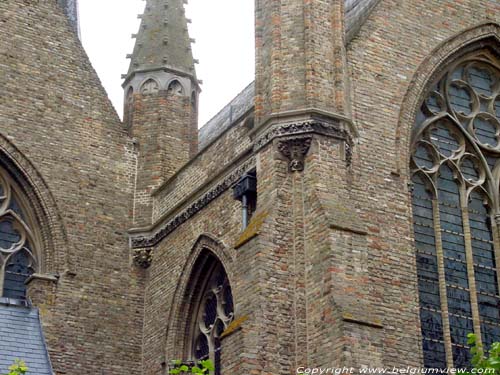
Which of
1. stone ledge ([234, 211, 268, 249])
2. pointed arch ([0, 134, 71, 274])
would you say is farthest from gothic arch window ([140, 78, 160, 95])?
stone ledge ([234, 211, 268, 249])

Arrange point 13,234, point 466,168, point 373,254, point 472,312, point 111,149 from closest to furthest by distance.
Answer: point 373,254
point 472,312
point 466,168
point 13,234
point 111,149

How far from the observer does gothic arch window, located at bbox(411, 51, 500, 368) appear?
20078 millimetres

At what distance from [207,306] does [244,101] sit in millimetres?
7259

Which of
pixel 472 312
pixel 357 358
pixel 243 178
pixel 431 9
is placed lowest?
pixel 357 358

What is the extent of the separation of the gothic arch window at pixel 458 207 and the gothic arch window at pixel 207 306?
3720mm

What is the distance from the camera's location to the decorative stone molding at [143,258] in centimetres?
2375

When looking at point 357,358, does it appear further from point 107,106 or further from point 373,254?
point 107,106

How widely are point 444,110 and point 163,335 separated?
658 cm

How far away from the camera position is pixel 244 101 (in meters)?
28.2

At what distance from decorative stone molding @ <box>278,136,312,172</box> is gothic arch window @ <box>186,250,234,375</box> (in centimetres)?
357

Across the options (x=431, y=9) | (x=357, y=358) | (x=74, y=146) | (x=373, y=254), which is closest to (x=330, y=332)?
(x=357, y=358)

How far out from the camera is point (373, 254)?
1908 cm

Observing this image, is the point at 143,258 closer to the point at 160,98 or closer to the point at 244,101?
the point at 160,98

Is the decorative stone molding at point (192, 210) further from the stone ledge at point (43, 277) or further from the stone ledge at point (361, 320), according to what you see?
the stone ledge at point (361, 320)
